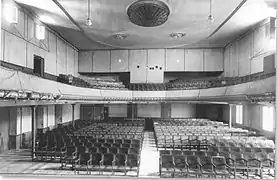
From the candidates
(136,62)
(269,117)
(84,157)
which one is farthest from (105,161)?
(269,117)

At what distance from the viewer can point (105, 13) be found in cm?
566

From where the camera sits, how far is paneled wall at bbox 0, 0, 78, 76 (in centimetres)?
527

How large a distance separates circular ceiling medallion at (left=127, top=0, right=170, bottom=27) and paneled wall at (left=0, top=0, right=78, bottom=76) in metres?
2.27

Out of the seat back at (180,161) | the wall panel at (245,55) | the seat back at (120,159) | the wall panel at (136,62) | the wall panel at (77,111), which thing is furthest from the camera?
the wall panel at (77,111)

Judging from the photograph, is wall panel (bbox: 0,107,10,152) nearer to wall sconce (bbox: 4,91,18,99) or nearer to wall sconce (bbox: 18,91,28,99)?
wall sconce (bbox: 18,91,28,99)

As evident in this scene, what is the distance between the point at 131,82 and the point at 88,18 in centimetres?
287

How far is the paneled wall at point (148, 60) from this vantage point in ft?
17.8

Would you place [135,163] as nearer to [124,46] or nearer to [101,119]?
[101,119]

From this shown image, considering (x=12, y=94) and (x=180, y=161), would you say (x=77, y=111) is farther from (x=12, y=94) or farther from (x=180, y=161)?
(x=180, y=161)

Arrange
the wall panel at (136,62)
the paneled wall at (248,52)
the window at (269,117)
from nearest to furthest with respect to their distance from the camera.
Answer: the window at (269,117)
the paneled wall at (248,52)
the wall panel at (136,62)

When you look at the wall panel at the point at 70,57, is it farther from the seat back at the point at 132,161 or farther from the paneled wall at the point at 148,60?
the seat back at the point at 132,161

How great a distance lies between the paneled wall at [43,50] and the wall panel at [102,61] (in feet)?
2.22

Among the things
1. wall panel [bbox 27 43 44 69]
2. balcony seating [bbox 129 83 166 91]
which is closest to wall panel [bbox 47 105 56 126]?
wall panel [bbox 27 43 44 69]

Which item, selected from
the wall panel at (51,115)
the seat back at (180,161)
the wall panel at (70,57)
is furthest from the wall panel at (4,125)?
the seat back at (180,161)
